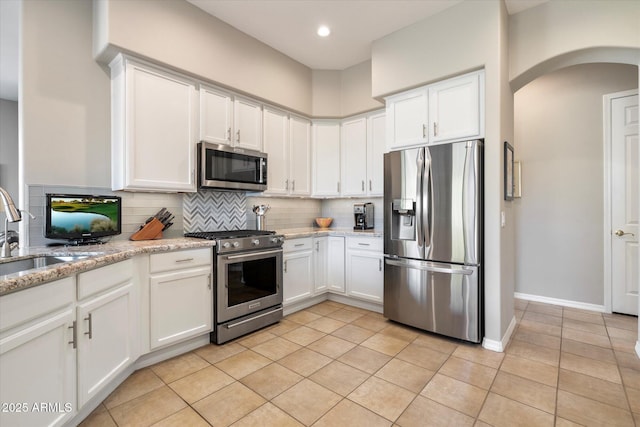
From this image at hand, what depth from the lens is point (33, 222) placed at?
87.2 inches

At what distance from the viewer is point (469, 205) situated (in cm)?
259

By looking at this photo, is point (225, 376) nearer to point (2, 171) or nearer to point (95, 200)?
point (95, 200)

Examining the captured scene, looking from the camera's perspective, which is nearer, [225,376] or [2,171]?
[225,376]

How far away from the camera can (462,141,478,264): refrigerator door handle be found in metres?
2.57

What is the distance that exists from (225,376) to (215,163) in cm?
182

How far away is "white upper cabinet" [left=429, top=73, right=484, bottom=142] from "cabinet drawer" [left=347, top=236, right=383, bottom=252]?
1.20 metres

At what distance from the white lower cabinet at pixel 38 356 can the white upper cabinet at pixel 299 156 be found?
8.72 ft

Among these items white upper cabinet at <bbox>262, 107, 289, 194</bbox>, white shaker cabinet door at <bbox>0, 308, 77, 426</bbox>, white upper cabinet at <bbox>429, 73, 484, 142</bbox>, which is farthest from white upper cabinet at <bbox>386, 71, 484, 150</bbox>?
white shaker cabinet door at <bbox>0, 308, 77, 426</bbox>

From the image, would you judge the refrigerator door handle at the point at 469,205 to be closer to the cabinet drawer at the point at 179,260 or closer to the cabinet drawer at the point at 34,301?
the cabinet drawer at the point at 179,260

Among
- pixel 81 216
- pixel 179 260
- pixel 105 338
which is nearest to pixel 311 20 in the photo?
pixel 179 260

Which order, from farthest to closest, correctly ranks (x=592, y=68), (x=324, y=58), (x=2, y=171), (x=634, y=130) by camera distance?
(x=2, y=171) < (x=324, y=58) < (x=592, y=68) < (x=634, y=130)

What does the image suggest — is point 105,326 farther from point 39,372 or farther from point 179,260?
point 179,260

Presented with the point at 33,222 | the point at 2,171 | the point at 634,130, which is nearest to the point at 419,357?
the point at 33,222

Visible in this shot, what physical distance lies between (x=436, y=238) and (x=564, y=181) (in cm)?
212
